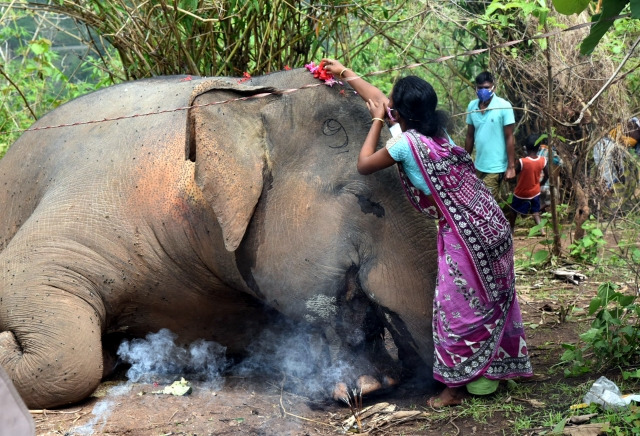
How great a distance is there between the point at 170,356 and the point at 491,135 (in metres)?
3.68

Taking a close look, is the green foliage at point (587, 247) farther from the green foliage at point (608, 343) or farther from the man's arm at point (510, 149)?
the green foliage at point (608, 343)

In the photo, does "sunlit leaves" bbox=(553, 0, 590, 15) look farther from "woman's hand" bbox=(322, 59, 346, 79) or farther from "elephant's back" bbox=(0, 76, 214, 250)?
"elephant's back" bbox=(0, 76, 214, 250)

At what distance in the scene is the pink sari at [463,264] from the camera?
11.2ft

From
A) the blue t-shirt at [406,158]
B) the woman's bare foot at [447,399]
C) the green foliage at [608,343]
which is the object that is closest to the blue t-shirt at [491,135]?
the green foliage at [608,343]

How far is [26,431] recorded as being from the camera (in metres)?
1.27

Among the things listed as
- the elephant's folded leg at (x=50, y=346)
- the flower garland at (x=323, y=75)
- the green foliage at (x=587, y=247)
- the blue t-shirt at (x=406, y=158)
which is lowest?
the green foliage at (x=587, y=247)

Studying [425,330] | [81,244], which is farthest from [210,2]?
[425,330]

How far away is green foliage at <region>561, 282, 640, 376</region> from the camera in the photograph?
3660 mm

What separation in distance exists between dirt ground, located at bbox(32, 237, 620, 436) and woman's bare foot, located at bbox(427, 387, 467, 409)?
0.11ft

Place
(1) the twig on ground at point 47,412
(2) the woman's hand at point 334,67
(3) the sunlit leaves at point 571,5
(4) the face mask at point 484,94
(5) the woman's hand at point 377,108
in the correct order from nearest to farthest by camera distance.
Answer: (3) the sunlit leaves at point 571,5, (5) the woman's hand at point 377,108, (1) the twig on ground at point 47,412, (2) the woman's hand at point 334,67, (4) the face mask at point 484,94

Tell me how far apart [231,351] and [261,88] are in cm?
135

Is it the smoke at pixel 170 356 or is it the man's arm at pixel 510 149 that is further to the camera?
the man's arm at pixel 510 149

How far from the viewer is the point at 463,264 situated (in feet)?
11.3

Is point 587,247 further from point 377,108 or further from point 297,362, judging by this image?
point 377,108
